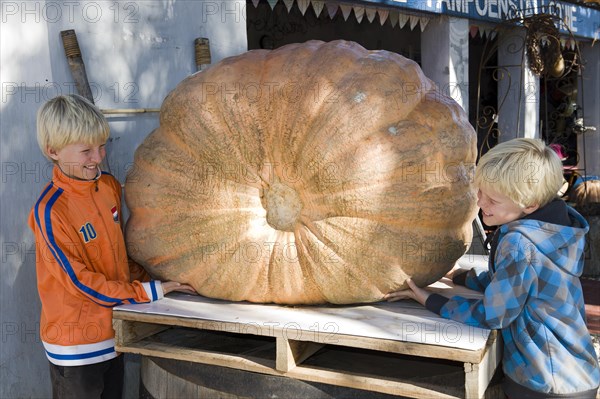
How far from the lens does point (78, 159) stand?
2150 millimetres

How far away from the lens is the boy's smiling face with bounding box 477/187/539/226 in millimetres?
1862

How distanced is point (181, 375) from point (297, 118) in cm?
91

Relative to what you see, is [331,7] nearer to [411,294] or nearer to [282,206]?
[282,206]

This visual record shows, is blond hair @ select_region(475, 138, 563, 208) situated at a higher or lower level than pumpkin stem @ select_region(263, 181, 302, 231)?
higher

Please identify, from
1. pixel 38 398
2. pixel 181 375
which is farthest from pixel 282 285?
pixel 38 398

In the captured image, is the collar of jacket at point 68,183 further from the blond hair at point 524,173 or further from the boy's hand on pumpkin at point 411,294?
the blond hair at point 524,173

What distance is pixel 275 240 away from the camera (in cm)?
200

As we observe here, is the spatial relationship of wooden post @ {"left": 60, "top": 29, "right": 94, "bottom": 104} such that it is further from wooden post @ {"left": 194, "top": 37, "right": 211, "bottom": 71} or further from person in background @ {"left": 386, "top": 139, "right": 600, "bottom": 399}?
person in background @ {"left": 386, "top": 139, "right": 600, "bottom": 399}

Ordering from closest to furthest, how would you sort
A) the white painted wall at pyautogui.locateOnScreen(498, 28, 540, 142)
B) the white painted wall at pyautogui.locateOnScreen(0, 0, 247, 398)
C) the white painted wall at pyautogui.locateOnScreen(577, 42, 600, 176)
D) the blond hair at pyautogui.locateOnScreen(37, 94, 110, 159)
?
the blond hair at pyautogui.locateOnScreen(37, 94, 110, 159)
the white painted wall at pyautogui.locateOnScreen(0, 0, 247, 398)
the white painted wall at pyautogui.locateOnScreen(498, 28, 540, 142)
the white painted wall at pyautogui.locateOnScreen(577, 42, 600, 176)

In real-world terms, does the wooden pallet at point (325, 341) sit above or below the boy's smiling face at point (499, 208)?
below

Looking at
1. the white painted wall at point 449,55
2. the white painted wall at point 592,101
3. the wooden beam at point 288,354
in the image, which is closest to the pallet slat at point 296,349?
the wooden beam at point 288,354

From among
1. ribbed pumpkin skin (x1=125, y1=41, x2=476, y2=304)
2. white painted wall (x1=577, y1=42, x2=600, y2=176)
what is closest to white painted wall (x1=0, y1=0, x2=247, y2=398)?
ribbed pumpkin skin (x1=125, y1=41, x2=476, y2=304)

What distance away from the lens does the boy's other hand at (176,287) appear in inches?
84.8

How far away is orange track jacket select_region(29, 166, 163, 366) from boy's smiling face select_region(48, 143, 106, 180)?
3cm
